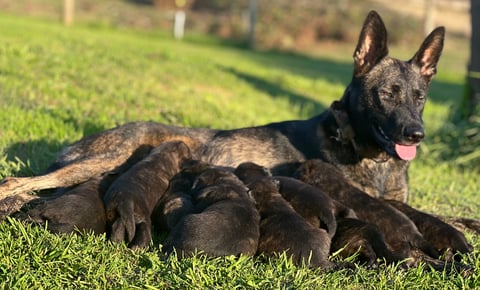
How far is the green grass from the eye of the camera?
13.9 feet

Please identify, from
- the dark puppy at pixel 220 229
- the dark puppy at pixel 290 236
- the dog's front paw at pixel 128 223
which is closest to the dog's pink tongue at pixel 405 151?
the dark puppy at pixel 290 236

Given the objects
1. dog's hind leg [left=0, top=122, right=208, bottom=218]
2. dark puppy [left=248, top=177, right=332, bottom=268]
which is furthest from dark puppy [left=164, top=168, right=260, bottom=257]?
dog's hind leg [left=0, top=122, right=208, bottom=218]

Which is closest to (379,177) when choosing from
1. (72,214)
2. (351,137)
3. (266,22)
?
(351,137)

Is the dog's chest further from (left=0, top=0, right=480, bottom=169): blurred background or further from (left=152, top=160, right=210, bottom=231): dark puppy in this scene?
(left=0, top=0, right=480, bottom=169): blurred background

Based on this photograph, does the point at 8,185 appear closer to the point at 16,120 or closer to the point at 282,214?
the point at 282,214

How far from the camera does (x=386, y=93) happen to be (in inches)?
258

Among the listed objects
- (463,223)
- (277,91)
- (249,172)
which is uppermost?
(249,172)

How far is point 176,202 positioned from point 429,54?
124 inches

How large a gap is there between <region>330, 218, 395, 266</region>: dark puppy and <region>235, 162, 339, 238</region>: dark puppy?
94 millimetres

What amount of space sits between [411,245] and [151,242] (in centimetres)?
188

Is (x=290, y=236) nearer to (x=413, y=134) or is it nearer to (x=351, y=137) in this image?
(x=413, y=134)

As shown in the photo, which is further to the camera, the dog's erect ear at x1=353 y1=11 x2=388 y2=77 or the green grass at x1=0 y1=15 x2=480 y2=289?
the dog's erect ear at x1=353 y1=11 x2=388 y2=77

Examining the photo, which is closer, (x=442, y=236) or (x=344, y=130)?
(x=442, y=236)

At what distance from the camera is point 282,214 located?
4898 mm
